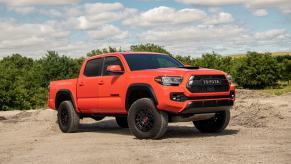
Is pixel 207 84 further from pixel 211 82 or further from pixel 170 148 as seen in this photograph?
pixel 170 148

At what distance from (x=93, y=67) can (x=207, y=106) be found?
331cm

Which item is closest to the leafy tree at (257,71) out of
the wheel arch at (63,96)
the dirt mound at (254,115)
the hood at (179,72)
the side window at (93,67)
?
the dirt mound at (254,115)

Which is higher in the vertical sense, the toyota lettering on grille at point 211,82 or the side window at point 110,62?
the side window at point 110,62

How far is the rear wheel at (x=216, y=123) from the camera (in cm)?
1115

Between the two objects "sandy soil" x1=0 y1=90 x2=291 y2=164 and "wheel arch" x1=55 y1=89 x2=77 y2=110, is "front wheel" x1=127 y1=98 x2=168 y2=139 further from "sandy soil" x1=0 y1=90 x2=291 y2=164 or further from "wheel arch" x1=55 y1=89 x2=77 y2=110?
"wheel arch" x1=55 y1=89 x2=77 y2=110

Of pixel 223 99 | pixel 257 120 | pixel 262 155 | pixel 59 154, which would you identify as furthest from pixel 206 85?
pixel 257 120

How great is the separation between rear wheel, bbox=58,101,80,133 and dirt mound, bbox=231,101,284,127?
14.8 feet

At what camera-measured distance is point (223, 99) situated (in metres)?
10.2

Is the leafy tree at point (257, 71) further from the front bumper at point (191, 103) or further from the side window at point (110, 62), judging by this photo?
the front bumper at point (191, 103)

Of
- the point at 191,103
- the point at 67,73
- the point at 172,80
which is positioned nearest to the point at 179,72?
the point at 172,80

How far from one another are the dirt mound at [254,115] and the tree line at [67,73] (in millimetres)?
19275

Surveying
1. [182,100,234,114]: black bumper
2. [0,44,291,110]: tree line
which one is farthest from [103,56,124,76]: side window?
[0,44,291,110]: tree line

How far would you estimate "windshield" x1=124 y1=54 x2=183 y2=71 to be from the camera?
10.8 metres

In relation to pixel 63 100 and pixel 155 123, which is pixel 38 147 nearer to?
pixel 155 123
